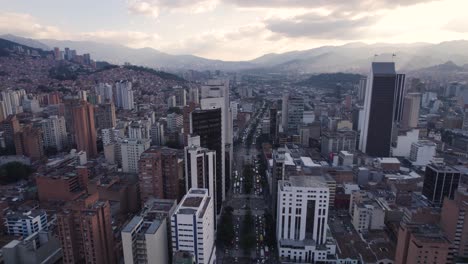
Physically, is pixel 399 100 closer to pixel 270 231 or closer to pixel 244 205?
pixel 244 205

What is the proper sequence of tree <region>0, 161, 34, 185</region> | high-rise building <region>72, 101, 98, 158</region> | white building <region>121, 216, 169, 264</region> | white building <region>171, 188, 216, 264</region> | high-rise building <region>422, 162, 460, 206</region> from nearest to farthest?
1. white building <region>121, 216, 169, 264</region>
2. white building <region>171, 188, 216, 264</region>
3. high-rise building <region>422, 162, 460, 206</region>
4. tree <region>0, 161, 34, 185</region>
5. high-rise building <region>72, 101, 98, 158</region>

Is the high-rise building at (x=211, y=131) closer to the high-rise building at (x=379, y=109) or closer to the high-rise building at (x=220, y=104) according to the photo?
the high-rise building at (x=220, y=104)

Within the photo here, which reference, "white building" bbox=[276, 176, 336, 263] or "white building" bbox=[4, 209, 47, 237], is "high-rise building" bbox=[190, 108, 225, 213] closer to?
"white building" bbox=[276, 176, 336, 263]

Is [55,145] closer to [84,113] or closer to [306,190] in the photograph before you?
[84,113]

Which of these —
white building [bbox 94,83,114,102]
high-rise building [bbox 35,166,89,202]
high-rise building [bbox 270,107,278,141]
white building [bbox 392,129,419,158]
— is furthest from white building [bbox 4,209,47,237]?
white building [bbox 94,83,114,102]

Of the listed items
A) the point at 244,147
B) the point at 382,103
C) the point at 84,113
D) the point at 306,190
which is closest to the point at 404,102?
the point at 382,103

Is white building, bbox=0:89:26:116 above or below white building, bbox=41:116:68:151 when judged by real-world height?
above
